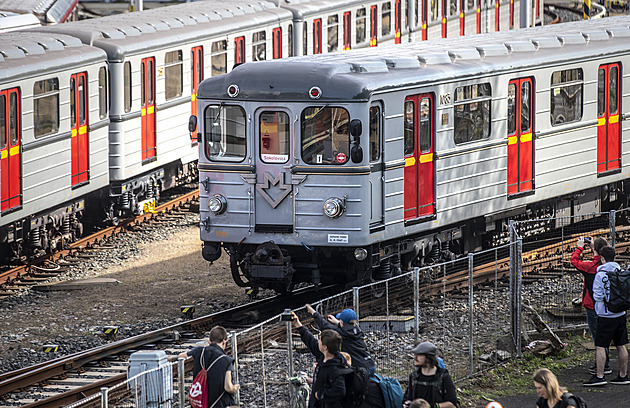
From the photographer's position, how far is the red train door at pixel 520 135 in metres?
17.6

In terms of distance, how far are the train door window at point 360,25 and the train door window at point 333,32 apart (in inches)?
37.5

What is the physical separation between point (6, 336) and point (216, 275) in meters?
4.26

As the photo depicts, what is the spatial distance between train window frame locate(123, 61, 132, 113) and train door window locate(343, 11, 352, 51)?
10.5m

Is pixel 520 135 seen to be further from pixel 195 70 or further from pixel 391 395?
pixel 391 395

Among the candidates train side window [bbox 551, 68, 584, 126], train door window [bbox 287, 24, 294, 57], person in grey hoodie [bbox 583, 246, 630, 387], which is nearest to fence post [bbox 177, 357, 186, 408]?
person in grey hoodie [bbox 583, 246, 630, 387]

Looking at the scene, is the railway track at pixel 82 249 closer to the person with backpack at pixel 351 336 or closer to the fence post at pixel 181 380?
the fence post at pixel 181 380

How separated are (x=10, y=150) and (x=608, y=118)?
30.4 feet

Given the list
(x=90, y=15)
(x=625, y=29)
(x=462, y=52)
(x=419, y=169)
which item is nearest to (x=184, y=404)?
(x=419, y=169)

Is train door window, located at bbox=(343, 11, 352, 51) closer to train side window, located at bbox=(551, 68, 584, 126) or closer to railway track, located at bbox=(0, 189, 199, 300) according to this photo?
railway track, located at bbox=(0, 189, 199, 300)

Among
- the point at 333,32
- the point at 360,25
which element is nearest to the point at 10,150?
the point at 333,32

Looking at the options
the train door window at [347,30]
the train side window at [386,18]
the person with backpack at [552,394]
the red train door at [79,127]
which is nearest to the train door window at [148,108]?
the red train door at [79,127]

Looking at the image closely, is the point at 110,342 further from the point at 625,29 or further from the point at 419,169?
the point at 625,29

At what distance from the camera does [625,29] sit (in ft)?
66.8

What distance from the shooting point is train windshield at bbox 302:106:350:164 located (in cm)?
1490
